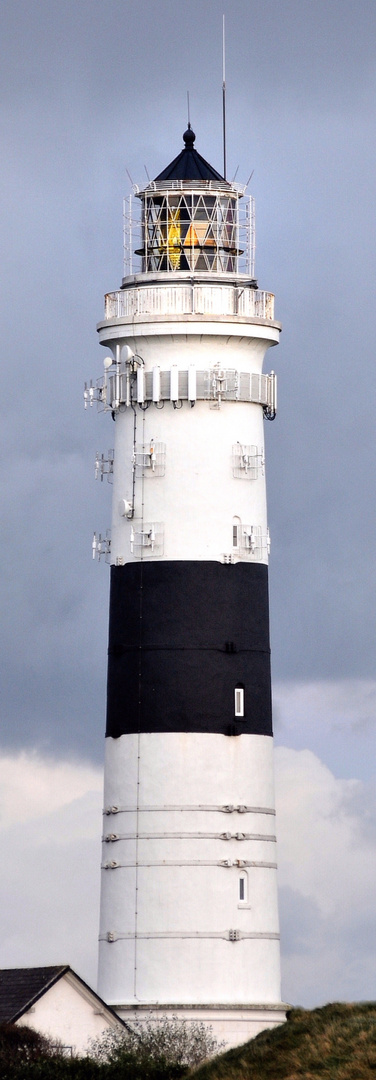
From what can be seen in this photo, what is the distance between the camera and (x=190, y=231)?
250ft

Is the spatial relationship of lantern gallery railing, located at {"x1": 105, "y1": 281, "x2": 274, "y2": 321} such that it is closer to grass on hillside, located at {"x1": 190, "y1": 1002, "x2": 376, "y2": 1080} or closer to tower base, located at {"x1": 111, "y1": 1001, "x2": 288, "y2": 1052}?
tower base, located at {"x1": 111, "y1": 1001, "x2": 288, "y2": 1052}

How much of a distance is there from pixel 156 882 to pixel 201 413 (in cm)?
1084

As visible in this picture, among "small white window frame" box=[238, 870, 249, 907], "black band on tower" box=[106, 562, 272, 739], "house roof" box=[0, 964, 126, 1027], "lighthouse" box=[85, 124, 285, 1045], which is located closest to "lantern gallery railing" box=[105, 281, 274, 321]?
"lighthouse" box=[85, 124, 285, 1045]

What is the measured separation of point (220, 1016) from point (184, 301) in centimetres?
1642

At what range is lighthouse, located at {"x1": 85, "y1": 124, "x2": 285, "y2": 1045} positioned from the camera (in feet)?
240

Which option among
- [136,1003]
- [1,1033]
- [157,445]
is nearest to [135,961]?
[136,1003]

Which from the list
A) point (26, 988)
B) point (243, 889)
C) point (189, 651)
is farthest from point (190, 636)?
point (26, 988)

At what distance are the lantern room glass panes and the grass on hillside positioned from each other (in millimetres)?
18017

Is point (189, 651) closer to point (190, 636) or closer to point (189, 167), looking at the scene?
point (190, 636)

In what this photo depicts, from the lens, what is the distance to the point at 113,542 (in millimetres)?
75750

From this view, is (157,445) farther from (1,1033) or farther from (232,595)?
(1,1033)

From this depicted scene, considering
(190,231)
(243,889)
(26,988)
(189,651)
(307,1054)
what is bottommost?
(307,1054)

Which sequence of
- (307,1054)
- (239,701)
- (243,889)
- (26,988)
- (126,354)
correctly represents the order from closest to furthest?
(307,1054) < (26,988) < (243,889) < (239,701) < (126,354)

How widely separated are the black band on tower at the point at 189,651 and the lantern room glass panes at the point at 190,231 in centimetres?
734
